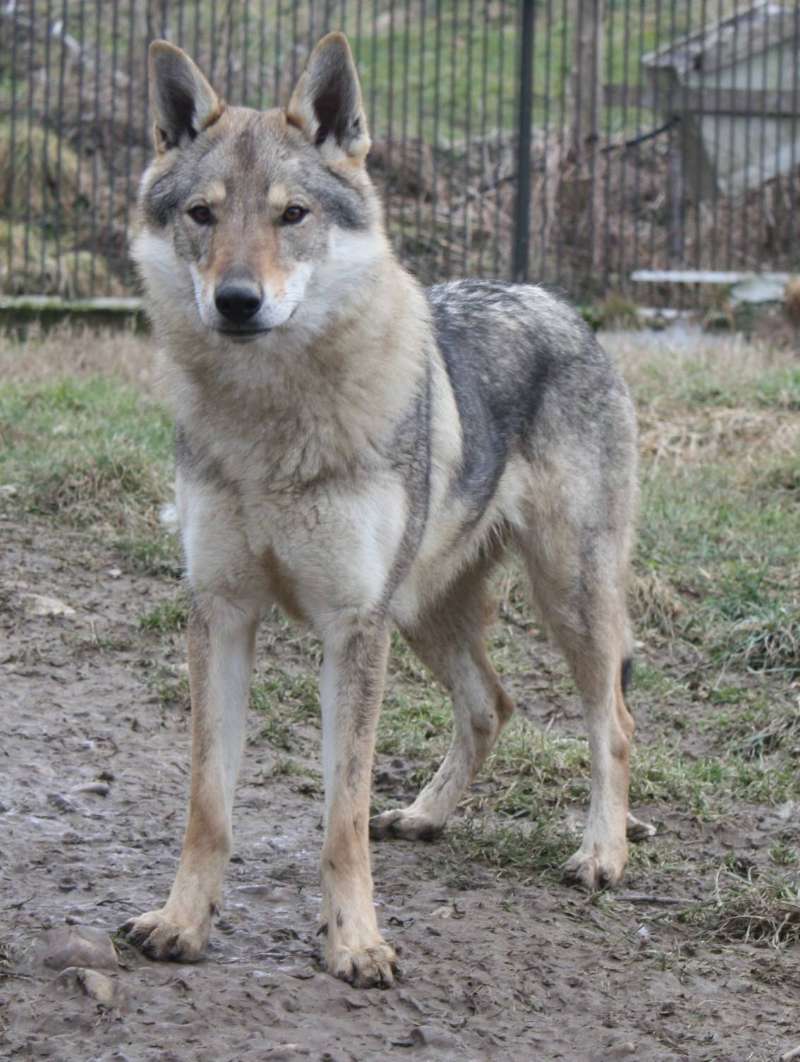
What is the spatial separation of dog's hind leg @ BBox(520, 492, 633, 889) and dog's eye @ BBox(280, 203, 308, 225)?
1452 millimetres

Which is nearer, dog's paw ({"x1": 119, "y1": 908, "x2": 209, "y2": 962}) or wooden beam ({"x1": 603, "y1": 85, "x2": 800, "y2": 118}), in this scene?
dog's paw ({"x1": 119, "y1": 908, "x2": 209, "y2": 962})

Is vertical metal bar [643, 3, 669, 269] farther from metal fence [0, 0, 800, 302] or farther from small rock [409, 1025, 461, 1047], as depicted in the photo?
small rock [409, 1025, 461, 1047]

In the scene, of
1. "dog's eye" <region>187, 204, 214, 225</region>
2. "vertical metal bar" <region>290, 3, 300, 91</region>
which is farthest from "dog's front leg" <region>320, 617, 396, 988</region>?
"vertical metal bar" <region>290, 3, 300, 91</region>

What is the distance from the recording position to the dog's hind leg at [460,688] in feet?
16.8

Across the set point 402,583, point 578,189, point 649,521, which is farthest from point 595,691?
point 578,189

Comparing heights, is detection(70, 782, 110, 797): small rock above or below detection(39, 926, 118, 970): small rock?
below

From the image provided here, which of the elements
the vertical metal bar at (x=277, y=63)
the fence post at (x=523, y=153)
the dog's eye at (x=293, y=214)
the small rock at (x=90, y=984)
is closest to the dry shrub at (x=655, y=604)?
the dog's eye at (x=293, y=214)

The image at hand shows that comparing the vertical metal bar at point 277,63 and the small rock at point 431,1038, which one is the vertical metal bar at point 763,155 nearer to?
the vertical metal bar at point 277,63

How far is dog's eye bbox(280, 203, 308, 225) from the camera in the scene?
395cm

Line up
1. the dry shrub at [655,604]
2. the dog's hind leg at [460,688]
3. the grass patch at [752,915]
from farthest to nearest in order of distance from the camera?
1. the dry shrub at [655,604]
2. the dog's hind leg at [460,688]
3. the grass patch at [752,915]

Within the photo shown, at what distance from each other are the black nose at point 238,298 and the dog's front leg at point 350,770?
0.84 metres

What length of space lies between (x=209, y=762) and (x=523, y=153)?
7764mm

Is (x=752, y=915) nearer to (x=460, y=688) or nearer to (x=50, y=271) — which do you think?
(x=460, y=688)

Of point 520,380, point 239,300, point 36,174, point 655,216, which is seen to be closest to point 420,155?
point 655,216
